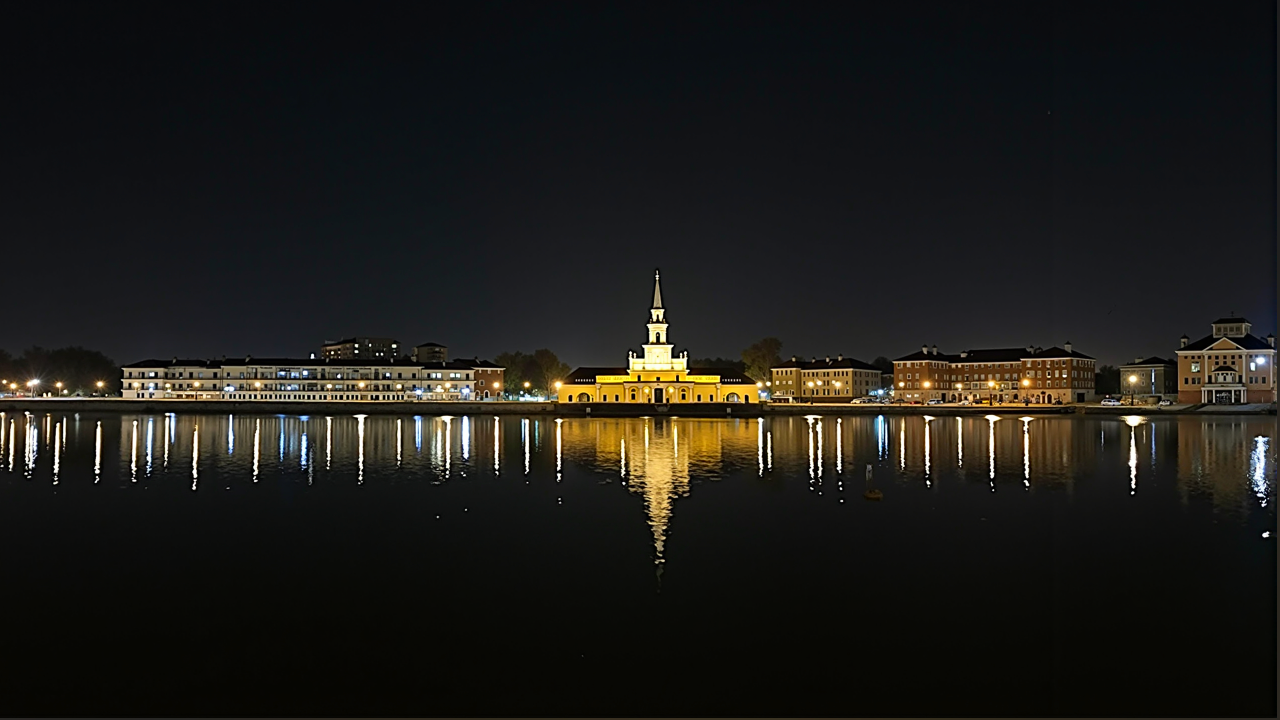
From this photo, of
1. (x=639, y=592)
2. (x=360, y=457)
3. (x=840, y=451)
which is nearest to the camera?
(x=639, y=592)

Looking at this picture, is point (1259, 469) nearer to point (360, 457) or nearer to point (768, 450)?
point (768, 450)

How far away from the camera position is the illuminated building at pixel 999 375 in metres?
109

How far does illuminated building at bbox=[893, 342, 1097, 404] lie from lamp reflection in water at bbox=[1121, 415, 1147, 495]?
27645 mm

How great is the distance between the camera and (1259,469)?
36.1 metres

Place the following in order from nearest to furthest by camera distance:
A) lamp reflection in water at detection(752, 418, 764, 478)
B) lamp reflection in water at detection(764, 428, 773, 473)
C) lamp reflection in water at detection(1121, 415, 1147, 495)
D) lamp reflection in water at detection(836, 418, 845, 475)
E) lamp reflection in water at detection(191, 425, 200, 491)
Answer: lamp reflection in water at detection(1121, 415, 1147, 495)
lamp reflection in water at detection(191, 425, 200, 491)
lamp reflection in water at detection(752, 418, 764, 478)
lamp reflection in water at detection(836, 418, 845, 475)
lamp reflection in water at detection(764, 428, 773, 473)

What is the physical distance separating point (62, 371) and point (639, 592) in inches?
5408

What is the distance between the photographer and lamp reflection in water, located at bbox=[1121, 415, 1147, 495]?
32406 mm

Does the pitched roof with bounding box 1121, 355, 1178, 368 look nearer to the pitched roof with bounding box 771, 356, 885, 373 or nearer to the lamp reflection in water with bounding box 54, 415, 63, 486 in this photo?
the pitched roof with bounding box 771, 356, 885, 373

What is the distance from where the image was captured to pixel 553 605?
637 inches

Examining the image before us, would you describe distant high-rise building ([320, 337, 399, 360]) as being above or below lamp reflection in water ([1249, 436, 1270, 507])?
above

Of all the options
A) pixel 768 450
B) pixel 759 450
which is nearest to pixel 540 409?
pixel 759 450

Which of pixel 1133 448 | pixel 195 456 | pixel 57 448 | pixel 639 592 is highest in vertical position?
pixel 57 448

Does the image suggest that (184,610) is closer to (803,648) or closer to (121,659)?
(121,659)

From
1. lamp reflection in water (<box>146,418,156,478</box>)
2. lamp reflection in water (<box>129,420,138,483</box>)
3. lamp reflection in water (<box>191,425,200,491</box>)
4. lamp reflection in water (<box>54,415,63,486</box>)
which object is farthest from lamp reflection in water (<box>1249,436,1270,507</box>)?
lamp reflection in water (<box>54,415,63,486</box>)
